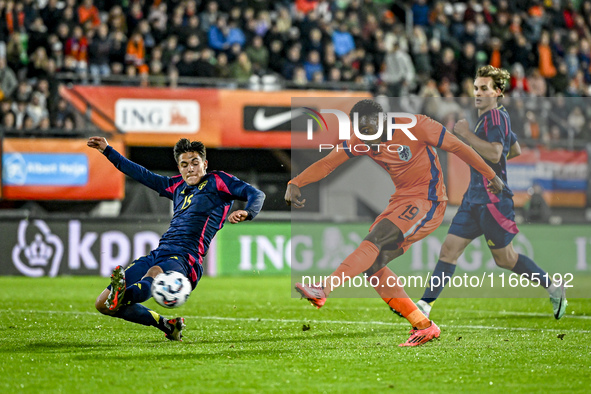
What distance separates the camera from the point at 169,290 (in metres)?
6.53

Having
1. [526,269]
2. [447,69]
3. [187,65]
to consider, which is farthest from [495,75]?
[447,69]

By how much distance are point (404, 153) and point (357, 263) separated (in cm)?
141

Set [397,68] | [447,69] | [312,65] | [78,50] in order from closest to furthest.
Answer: [78,50], [312,65], [397,68], [447,69]

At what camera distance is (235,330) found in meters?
8.20

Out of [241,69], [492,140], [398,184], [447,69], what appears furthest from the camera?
[447,69]

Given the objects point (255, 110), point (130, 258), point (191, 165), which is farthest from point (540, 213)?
point (191, 165)

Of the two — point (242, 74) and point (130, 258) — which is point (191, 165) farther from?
point (242, 74)

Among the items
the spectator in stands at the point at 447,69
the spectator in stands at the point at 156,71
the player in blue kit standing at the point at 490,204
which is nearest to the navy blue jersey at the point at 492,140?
the player in blue kit standing at the point at 490,204

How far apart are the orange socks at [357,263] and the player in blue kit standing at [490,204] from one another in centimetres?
138

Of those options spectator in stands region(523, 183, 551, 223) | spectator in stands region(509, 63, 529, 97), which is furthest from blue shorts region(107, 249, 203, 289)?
spectator in stands region(509, 63, 529, 97)

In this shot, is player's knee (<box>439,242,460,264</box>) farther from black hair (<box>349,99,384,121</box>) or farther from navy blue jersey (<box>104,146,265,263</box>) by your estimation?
navy blue jersey (<box>104,146,265,263</box>)

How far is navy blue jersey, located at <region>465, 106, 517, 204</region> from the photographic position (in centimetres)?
882

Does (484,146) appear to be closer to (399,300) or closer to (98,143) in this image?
(399,300)

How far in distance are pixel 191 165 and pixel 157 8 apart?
40.3 feet
